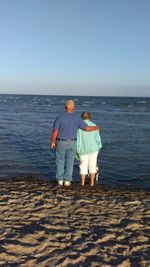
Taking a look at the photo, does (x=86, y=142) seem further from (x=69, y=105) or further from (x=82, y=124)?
(x=69, y=105)

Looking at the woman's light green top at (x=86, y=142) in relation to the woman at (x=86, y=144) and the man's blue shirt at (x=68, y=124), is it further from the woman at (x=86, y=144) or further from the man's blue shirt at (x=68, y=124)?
the man's blue shirt at (x=68, y=124)

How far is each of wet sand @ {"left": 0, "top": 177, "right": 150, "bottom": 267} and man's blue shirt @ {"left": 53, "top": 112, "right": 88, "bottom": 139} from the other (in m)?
1.28

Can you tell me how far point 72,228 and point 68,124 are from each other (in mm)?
2948

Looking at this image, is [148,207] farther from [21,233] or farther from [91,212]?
[21,233]

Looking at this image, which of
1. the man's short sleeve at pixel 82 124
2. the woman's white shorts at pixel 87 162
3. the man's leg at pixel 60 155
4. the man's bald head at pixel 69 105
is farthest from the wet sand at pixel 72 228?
the man's bald head at pixel 69 105

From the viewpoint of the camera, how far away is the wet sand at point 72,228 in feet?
14.9

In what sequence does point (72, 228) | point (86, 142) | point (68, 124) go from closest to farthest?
1. point (72, 228)
2. point (68, 124)
3. point (86, 142)

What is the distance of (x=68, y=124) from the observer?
7.95 m

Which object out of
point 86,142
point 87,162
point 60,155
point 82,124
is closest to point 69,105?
point 82,124

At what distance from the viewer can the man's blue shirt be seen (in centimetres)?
795

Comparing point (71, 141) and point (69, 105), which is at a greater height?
point (69, 105)

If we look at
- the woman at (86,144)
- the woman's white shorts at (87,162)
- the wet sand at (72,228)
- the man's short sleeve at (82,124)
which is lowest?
the wet sand at (72,228)

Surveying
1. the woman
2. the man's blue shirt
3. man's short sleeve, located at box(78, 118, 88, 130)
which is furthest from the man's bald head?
the woman

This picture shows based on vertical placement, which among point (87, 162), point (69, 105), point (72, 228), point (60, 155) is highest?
point (69, 105)
